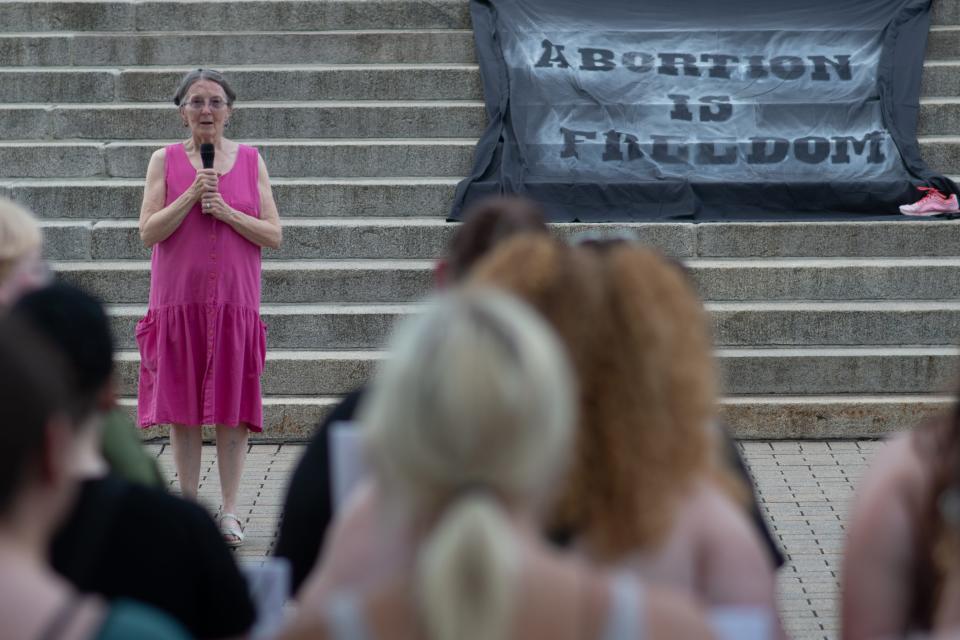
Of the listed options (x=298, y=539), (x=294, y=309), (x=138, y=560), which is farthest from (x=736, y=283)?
(x=138, y=560)

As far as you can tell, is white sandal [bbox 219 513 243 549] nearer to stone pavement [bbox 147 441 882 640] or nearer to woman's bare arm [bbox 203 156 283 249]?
stone pavement [bbox 147 441 882 640]

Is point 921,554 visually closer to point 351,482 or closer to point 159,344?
point 351,482

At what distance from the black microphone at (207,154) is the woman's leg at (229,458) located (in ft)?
3.42

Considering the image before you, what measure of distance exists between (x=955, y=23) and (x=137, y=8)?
6021 millimetres

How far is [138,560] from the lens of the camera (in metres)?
2.23

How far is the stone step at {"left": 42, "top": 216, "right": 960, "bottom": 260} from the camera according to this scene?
345 inches

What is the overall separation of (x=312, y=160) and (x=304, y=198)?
0.48 meters

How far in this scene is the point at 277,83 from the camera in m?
10.1

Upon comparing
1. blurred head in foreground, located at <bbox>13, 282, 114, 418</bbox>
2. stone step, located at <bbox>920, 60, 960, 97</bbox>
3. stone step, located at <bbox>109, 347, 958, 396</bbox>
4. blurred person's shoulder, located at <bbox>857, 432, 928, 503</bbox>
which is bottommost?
stone step, located at <bbox>109, 347, 958, 396</bbox>

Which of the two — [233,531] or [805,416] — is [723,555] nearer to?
[233,531]

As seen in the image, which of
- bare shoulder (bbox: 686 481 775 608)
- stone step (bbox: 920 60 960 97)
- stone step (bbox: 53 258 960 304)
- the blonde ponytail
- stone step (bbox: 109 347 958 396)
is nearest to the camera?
the blonde ponytail

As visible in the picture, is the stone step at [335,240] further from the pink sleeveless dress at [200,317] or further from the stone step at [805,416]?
the pink sleeveless dress at [200,317]

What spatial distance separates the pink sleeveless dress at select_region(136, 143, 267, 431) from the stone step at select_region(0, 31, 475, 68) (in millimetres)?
4806

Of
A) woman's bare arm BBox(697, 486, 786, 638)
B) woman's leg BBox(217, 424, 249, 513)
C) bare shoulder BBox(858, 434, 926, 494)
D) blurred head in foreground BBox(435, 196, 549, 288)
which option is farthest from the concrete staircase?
woman's bare arm BBox(697, 486, 786, 638)
